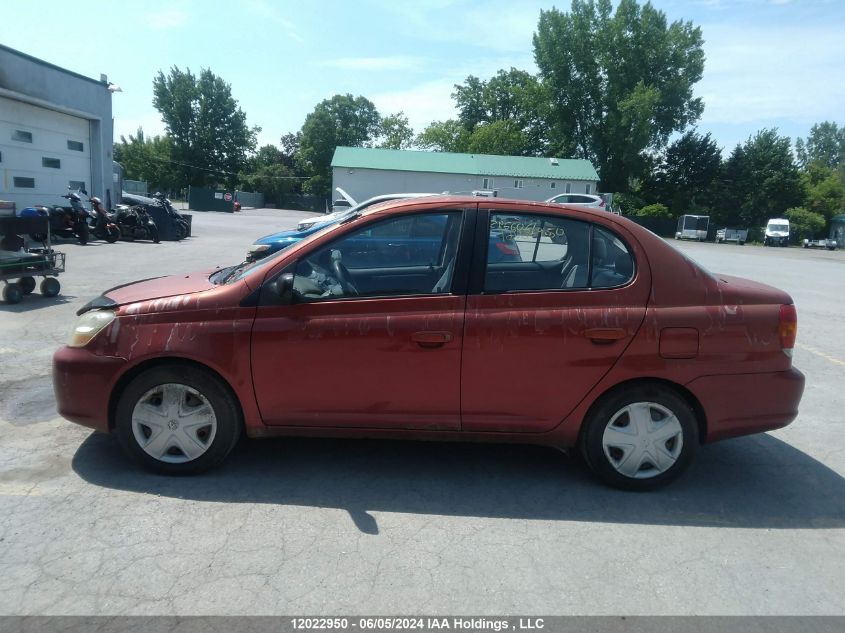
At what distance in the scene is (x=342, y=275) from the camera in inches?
159

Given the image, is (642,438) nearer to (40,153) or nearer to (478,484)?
(478,484)

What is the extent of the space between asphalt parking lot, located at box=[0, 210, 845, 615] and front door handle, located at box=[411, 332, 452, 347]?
3.06ft

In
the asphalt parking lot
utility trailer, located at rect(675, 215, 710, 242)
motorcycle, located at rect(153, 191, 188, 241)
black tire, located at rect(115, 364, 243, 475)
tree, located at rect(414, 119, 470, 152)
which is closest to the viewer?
the asphalt parking lot

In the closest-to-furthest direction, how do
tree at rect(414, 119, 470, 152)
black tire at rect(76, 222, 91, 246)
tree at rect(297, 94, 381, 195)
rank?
black tire at rect(76, 222, 91, 246) < tree at rect(414, 119, 470, 152) < tree at rect(297, 94, 381, 195)

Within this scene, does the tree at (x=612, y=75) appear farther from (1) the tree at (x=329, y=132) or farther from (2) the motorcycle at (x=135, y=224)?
(2) the motorcycle at (x=135, y=224)

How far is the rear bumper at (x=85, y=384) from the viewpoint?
3.89 meters

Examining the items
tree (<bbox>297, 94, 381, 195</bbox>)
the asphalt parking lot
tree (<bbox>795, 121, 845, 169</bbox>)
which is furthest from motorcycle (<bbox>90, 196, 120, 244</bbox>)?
tree (<bbox>795, 121, 845, 169</bbox>)

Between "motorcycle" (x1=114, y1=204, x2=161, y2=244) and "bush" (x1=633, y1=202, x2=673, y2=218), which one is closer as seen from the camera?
"motorcycle" (x1=114, y1=204, x2=161, y2=244)

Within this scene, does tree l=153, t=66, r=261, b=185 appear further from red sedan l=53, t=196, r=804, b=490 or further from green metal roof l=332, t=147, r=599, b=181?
red sedan l=53, t=196, r=804, b=490

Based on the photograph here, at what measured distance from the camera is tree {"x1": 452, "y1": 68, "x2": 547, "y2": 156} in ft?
213

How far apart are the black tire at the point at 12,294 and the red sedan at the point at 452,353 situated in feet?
20.6

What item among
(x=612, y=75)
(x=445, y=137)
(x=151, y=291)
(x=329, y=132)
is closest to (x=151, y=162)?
(x=329, y=132)

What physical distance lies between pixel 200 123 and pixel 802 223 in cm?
6336

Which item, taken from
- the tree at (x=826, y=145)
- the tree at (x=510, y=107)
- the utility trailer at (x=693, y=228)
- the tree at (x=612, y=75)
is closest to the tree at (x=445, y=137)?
the tree at (x=510, y=107)
